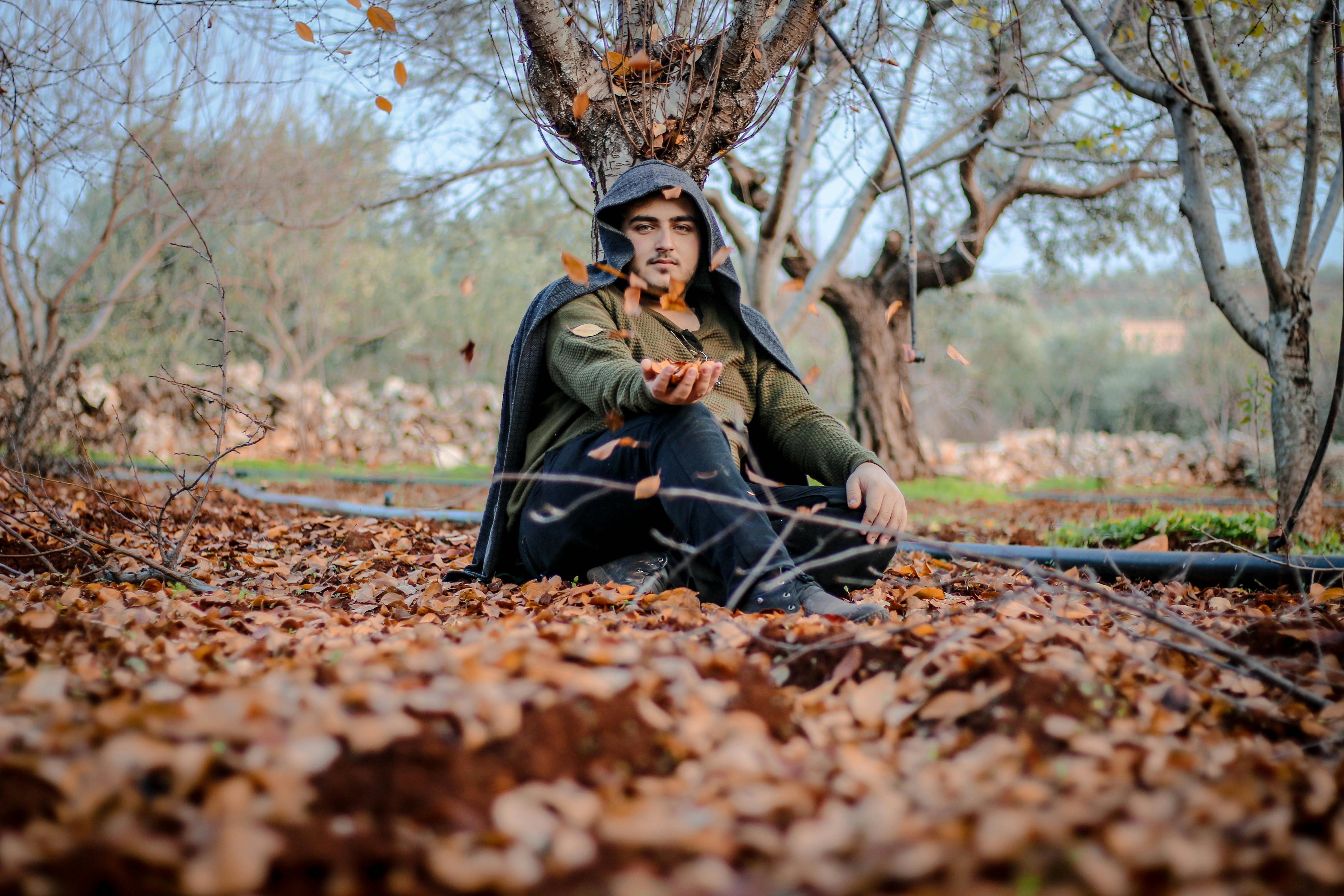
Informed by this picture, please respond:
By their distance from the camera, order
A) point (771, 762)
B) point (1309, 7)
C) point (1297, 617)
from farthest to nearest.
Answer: point (1309, 7) < point (1297, 617) < point (771, 762)

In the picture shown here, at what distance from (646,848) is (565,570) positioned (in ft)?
5.70

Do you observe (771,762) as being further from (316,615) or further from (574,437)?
(574,437)

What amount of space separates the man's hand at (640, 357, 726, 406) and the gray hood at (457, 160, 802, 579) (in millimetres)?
677

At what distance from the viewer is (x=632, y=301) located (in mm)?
2455

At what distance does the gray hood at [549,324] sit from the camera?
2582 millimetres

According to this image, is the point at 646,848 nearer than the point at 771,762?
Yes

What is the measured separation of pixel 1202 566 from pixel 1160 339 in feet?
68.0

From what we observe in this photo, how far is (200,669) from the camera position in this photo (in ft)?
4.79

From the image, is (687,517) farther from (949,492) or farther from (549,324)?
(949,492)

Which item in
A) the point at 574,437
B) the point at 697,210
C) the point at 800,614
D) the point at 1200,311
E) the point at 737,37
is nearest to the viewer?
the point at 800,614

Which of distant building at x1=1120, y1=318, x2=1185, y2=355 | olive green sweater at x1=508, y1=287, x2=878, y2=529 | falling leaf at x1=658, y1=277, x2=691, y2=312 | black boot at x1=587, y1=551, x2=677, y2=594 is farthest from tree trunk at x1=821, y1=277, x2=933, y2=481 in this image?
distant building at x1=1120, y1=318, x2=1185, y2=355

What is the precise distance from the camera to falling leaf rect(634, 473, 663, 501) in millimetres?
1956

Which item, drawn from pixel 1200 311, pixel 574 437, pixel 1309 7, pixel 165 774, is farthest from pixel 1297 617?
pixel 1200 311

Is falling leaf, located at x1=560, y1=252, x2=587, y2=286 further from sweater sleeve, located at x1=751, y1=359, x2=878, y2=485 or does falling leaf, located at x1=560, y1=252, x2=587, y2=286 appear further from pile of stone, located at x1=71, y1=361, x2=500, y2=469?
pile of stone, located at x1=71, y1=361, x2=500, y2=469
